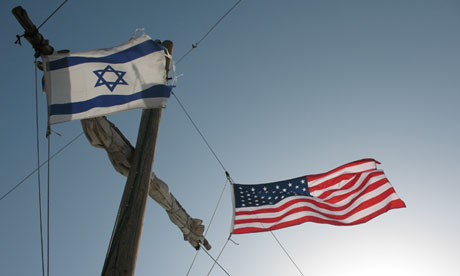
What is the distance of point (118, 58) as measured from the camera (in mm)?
4145

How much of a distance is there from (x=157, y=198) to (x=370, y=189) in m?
4.36

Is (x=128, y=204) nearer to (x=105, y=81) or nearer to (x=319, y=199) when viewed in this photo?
(x=105, y=81)

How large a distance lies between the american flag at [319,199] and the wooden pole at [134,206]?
275cm

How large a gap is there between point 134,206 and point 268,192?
3.86 m

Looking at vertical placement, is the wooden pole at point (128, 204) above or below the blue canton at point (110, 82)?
Result: below

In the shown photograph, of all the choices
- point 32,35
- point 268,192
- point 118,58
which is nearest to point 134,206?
point 118,58

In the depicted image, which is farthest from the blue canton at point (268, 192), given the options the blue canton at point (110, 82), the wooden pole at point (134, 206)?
the blue canton at point (110, 82)

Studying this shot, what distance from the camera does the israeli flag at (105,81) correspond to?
3.41 metres

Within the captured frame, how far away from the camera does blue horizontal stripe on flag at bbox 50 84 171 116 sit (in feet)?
10.9

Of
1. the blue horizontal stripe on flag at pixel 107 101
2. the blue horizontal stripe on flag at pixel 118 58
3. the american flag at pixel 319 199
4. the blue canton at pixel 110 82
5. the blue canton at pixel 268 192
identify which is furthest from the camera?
the blue canton at pixel 268 192

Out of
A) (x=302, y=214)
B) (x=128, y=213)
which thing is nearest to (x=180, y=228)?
(x=302, y=214)

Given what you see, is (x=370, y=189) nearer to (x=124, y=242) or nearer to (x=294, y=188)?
(x=294, y=188)

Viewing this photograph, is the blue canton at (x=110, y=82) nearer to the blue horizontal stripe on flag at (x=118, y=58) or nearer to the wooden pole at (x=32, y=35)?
the blue horizontal stripe on flag at (x=118, y=58)

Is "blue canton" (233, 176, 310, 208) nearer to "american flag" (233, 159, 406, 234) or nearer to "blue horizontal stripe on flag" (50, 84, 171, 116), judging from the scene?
"american flag" (233, 159, 406, 234)
